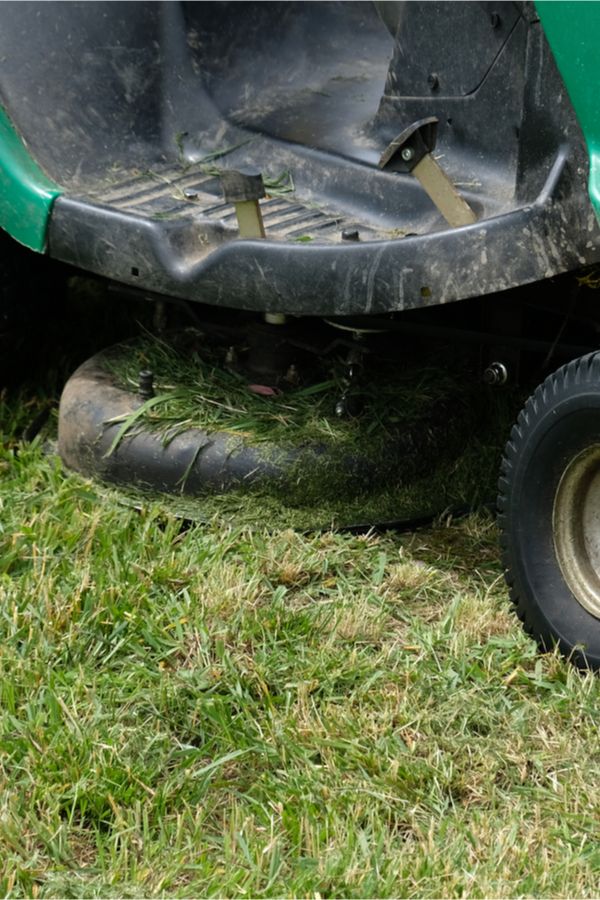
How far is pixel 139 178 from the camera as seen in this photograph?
318 cm

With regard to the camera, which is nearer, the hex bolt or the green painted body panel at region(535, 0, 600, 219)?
the green painted body panel at region(535, 0, 600, 219)

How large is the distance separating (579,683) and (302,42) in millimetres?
1682

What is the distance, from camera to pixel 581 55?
2.31 metres

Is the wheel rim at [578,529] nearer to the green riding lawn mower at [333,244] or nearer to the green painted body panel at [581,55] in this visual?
the green riding lawn mower at [333,244]

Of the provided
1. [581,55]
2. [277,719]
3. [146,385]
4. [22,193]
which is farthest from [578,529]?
[22,193]

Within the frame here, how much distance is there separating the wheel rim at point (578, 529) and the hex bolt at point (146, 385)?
0.98 meters

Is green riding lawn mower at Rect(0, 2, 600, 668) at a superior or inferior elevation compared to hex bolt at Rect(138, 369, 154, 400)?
superior

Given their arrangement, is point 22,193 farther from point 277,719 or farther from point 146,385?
point 277,719

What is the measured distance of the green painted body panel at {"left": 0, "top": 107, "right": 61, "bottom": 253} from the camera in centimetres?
299

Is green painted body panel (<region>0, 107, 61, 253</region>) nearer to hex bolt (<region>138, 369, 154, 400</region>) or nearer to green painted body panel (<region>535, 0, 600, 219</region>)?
hex bolt (<region>138, 369, 154, 400</region>)

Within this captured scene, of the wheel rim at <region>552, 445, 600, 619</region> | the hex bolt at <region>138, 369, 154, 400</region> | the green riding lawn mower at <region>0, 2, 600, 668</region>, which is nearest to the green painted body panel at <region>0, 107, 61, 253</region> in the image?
the green riding lawn mower at <region>0, 2, 600, 668</region>

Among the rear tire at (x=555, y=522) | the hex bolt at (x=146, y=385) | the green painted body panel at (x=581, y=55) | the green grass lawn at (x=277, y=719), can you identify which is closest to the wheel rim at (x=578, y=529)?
the rear tire at (x=555, y=522)

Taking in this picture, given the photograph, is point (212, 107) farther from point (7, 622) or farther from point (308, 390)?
point (7, 622)

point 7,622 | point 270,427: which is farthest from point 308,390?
point 7,622
